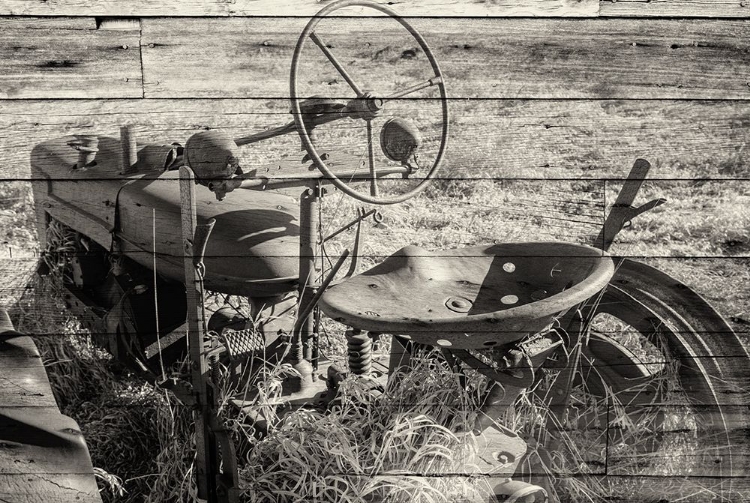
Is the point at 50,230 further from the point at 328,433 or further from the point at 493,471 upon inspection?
the point at 493,471

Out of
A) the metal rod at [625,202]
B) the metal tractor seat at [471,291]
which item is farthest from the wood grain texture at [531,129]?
the metal tractor seat at [471,291]

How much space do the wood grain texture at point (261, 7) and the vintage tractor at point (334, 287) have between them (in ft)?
0.20

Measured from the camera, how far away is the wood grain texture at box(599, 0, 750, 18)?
210 centimetres

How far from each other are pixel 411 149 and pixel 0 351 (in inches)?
49.1

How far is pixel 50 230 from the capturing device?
3094 mm

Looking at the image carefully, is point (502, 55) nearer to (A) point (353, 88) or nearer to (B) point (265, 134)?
(A) point (353, 88)

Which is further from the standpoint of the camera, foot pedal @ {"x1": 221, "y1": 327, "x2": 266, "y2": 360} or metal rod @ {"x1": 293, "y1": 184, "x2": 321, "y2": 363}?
foot pedal @ {"x1": 221, "y1": 327, "x2": 266, "y2": 360}

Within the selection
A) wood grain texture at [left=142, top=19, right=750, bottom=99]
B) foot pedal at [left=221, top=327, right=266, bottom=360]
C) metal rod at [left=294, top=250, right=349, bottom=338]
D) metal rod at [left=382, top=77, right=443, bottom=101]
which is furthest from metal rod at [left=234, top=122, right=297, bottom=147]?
foot pedal at [left=221, top=327, right=266, bottom=360]

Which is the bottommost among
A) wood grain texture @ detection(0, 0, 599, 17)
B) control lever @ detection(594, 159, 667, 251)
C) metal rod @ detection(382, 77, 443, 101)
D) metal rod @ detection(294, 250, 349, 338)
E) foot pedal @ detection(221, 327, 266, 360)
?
foot pedal @ detection(221, 327, 266, 360)

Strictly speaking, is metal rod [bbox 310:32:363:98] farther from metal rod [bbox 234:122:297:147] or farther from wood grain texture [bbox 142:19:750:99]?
A: metal rod [bbox 234:122:297:147]

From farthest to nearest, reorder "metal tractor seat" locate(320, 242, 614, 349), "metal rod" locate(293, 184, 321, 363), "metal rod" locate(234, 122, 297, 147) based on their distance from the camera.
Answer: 1. "metal rod" locate(293, 184, 321, 363)
2. "metal rod" locate(234, 122, 297, 147)
3. "metal tractor seat" locate(320, 242, 614, 349)

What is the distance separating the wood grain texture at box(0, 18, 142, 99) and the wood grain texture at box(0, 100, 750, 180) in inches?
2.1

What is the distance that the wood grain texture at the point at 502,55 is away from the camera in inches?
84.2

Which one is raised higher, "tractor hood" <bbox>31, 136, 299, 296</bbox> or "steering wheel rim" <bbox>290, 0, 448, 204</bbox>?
"steering wheel rim" <bbox>290, 0, 448, 204</bbox>
